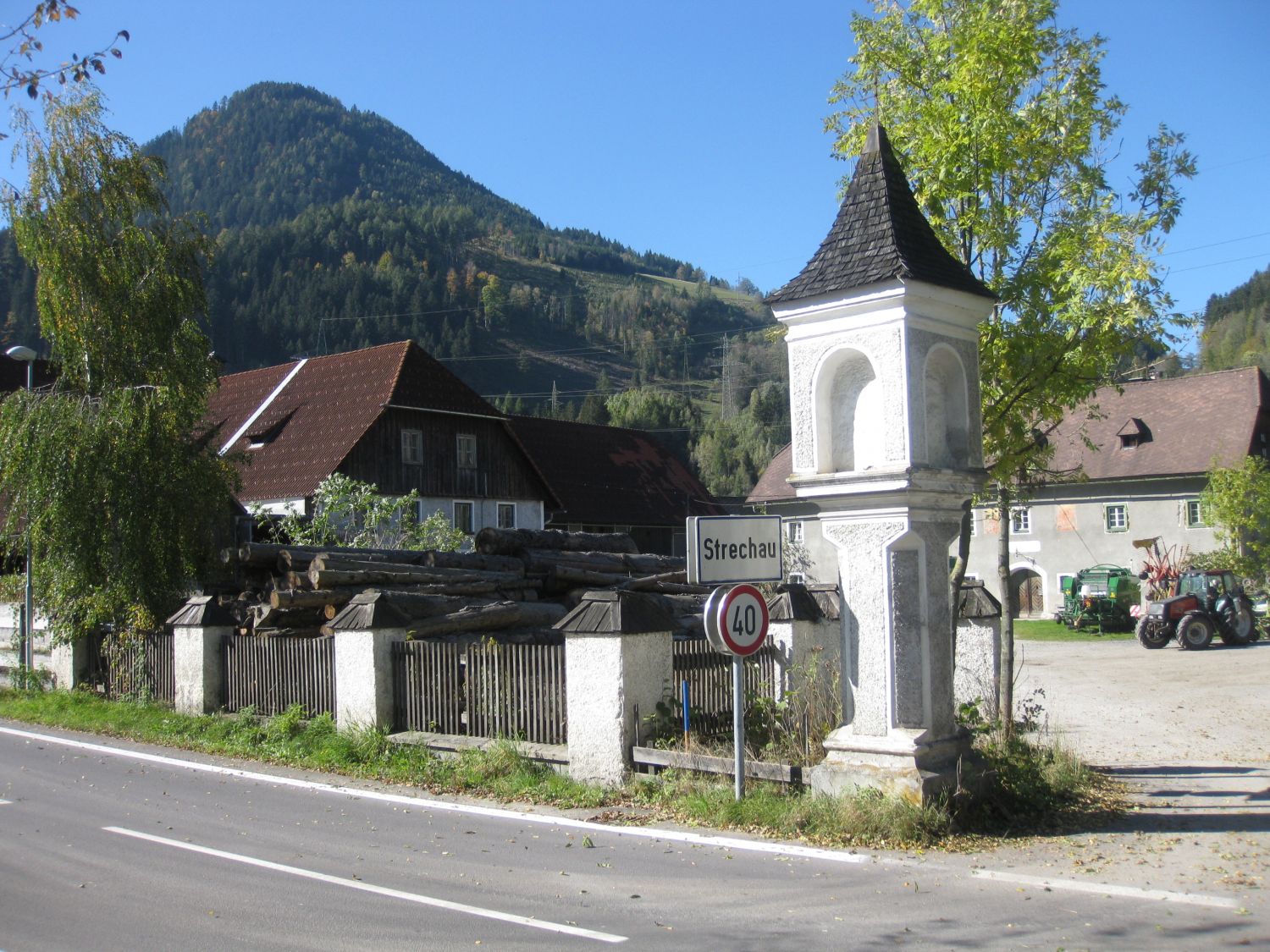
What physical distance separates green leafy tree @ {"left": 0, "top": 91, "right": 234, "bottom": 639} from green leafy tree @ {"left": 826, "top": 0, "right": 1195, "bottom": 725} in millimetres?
12849

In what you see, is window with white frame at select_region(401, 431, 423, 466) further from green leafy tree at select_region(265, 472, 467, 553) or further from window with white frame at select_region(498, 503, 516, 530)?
green leafy tree at select_region(265, 472, 467, 553)

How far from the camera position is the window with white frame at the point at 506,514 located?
3947cm

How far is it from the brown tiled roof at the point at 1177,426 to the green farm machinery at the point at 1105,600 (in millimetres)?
3848

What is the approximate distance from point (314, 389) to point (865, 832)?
3352 centimetres

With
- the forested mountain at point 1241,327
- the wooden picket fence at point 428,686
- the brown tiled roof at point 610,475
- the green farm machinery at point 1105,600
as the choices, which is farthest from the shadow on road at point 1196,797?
the forested mountain at point 1241,327

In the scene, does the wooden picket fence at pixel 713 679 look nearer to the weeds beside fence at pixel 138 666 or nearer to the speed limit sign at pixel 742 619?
the speed limit sign at pixel 742 619

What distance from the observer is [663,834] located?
30.3ft

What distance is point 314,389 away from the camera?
3916 cm

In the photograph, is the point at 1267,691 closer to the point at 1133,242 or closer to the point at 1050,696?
the point at 1050,696

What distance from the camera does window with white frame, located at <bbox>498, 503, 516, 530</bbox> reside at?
39469 millimetres

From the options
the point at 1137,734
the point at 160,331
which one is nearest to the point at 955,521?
the point at 1137,734

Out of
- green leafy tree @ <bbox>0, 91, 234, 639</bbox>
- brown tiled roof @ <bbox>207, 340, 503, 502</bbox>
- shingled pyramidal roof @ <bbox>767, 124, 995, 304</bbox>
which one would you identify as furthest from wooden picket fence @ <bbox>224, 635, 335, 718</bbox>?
brown tiled roof @ <bbox>207, 340, 503, 502</bbox>

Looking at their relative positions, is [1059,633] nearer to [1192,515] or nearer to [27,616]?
[1192,515]

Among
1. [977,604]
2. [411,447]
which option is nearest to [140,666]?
[977,604]
